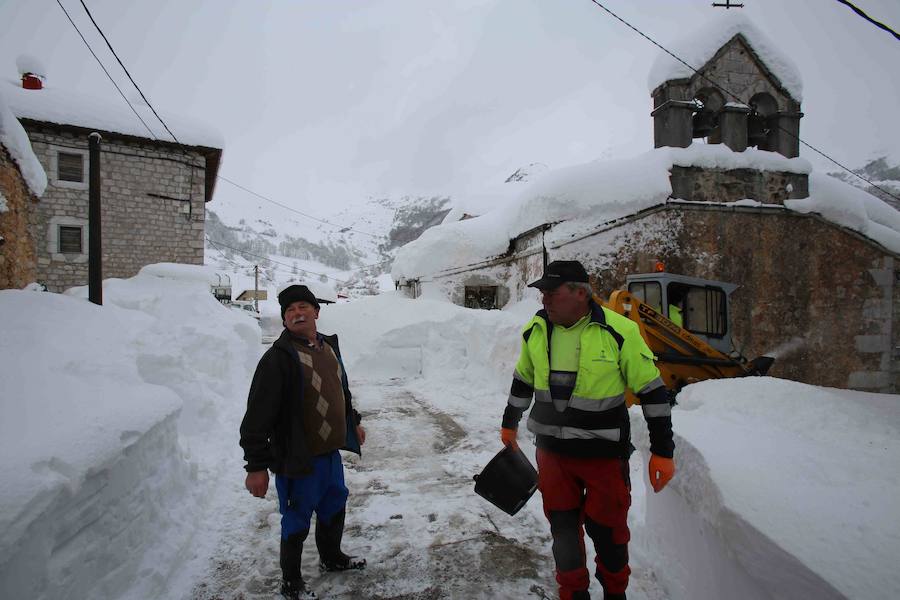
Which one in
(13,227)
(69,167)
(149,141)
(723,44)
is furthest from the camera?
(149,141)

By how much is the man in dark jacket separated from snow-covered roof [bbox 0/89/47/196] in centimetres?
625

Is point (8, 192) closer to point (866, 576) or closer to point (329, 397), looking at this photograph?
point (329, 397)

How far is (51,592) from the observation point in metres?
1.83

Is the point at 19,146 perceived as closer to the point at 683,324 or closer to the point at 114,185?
the point at 683,324

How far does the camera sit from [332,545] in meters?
2.72

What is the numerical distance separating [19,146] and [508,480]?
805 centimetres

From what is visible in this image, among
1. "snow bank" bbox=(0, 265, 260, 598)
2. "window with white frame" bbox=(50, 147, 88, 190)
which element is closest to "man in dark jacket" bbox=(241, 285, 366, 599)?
"snow bank" bbox=(0, 265, 260, 598)

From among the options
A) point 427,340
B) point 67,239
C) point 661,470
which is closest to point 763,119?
point 427,340

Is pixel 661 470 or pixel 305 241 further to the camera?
pixel 305 241

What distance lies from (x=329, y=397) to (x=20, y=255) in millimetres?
6727

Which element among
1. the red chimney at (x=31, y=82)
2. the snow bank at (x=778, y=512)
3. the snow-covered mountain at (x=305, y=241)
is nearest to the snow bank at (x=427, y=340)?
the snow bank at (x=778, y=512)

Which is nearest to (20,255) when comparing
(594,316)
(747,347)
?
(594,316)

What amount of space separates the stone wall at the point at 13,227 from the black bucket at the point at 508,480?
6.77m

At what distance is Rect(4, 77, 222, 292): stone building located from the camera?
1448 cm
